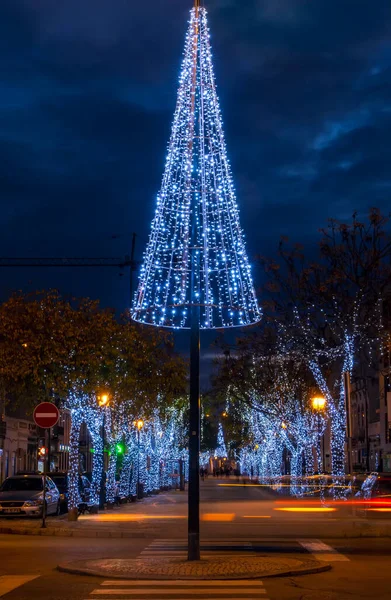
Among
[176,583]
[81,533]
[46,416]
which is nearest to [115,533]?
[81,533]

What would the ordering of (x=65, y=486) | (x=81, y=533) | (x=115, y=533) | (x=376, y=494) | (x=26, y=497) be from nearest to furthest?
(x=115, y=533), (x=81, y=533), (x=26, y=497), (x=376, y=494), (x=65, y=486)

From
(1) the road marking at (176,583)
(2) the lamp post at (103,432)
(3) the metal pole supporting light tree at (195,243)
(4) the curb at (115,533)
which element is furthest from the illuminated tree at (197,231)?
(2) the lamp post at (103,432)

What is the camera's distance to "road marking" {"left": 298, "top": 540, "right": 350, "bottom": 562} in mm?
17725

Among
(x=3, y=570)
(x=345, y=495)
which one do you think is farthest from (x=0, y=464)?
(x=3, y=570)

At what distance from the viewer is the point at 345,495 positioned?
39.7 meters

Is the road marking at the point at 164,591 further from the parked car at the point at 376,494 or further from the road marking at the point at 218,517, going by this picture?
the parked car at the point at 376,494

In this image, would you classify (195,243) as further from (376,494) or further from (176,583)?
(376,494)

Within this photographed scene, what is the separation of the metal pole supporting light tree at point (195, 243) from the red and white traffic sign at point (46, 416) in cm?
853

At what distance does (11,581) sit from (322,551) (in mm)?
7483

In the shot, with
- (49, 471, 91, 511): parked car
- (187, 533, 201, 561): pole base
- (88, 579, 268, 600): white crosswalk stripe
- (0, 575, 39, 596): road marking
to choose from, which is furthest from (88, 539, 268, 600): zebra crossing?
(49, 471, 91, 511): parked car

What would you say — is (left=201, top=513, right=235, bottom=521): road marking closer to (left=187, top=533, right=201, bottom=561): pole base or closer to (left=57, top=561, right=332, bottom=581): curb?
(left=57, top=561, right=332, bottom=581): curb

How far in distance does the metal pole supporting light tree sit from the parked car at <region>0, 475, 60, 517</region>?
14847 mm

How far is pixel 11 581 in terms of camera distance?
1414cm

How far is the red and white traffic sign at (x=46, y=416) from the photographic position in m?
24.5
